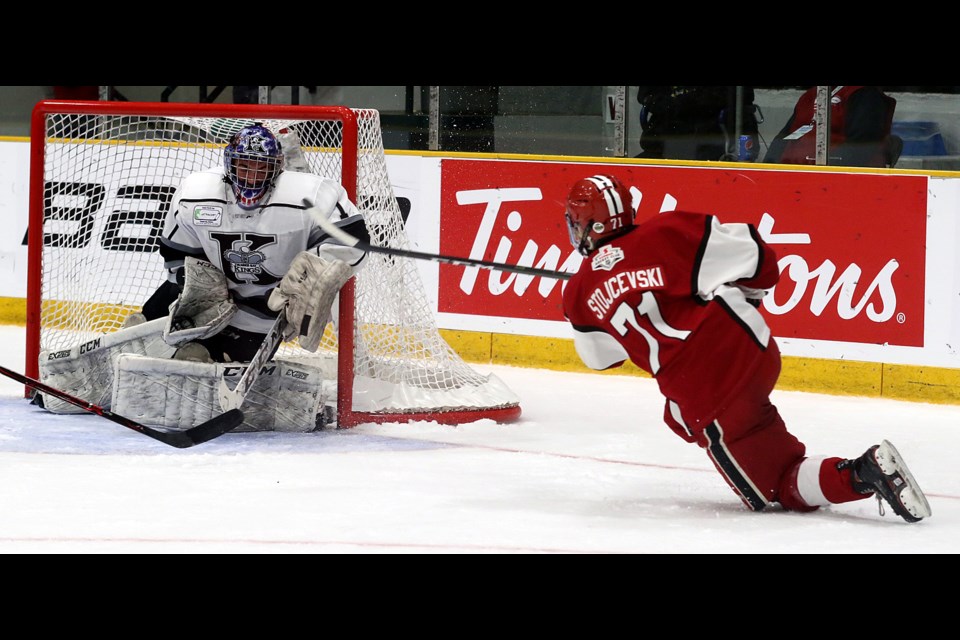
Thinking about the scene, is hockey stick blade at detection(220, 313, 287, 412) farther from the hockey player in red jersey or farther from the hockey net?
the hockey player in red jersey

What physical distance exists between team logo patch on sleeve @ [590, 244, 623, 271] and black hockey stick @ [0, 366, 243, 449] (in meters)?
1.50

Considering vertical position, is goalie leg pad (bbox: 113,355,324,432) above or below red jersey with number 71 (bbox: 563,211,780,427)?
below

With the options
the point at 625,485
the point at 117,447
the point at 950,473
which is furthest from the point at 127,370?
the point at 950,473

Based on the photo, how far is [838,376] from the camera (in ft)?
17.7

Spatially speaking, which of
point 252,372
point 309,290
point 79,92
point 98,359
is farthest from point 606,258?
point 79,92

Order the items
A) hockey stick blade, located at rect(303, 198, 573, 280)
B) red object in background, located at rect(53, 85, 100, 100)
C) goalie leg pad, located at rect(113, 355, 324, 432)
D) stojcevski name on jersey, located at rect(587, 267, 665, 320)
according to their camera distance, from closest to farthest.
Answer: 1. stojcevski name on jersey, located at rect(587, 267, 665, 320)
2. hockey stick blade, located at rect(303, 198, 573, 280)
3. goalie leg pad, located at rect(113, 355, 324, 432)
4. red object in background, located at rect(53, 85, 100, 100)

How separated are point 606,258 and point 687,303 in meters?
0.22

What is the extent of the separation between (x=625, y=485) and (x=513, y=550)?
868 millimetres

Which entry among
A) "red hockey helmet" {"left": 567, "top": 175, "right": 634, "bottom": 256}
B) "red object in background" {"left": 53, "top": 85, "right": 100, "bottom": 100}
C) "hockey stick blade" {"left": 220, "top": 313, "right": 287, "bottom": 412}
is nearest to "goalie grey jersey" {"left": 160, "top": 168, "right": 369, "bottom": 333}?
"hockey stick blade" {"left": 220, "top": 313, "right": 287, "bottom": 412}

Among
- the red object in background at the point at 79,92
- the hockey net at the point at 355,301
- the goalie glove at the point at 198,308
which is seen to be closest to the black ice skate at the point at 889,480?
the hockey net at the point at 355,301

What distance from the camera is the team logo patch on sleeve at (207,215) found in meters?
4.60

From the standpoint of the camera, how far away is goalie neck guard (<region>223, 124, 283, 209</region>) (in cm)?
450

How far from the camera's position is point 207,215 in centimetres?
461

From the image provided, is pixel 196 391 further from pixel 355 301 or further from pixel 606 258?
pixel 606 258
